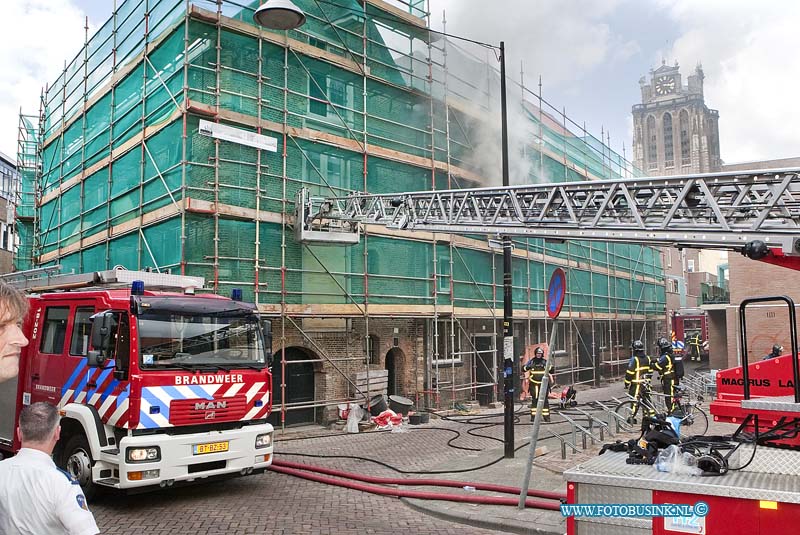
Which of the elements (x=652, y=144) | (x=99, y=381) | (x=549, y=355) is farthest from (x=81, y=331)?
(x=652, y=144)

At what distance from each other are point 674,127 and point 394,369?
308 feet

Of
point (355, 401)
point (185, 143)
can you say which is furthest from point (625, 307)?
point (185, 143)

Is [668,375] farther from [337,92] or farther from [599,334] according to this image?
[599,334]

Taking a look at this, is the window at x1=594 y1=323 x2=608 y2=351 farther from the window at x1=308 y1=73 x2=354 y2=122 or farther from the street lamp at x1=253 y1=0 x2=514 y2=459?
the street lamp at x1=253 y1=0 x2=514 y2=459

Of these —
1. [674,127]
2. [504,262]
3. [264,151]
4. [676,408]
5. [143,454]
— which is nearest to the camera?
[143,454]

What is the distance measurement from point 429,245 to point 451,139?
3524 millimetres

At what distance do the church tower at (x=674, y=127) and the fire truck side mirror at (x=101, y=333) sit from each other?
94587 millimetres

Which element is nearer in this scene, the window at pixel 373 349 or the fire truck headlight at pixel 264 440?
the fire truck headlight at pixel 264 440

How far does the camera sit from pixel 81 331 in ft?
26.0

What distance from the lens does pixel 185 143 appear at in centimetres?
1234

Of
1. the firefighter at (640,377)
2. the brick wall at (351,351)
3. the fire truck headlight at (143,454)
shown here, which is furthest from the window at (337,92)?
the fire truck headlight at (143,454)

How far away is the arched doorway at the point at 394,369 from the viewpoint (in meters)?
16.4

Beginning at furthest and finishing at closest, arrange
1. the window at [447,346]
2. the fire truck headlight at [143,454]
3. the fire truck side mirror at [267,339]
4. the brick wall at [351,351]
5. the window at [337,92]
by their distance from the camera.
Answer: the window at [447,346] < the window at [337,92] < the brick wall at [351,351] < the fire truck side mirror at [267,339] < the fire truck headlight at [143,454]

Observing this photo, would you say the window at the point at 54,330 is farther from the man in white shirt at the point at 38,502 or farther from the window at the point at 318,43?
the window at the point at 318,43
